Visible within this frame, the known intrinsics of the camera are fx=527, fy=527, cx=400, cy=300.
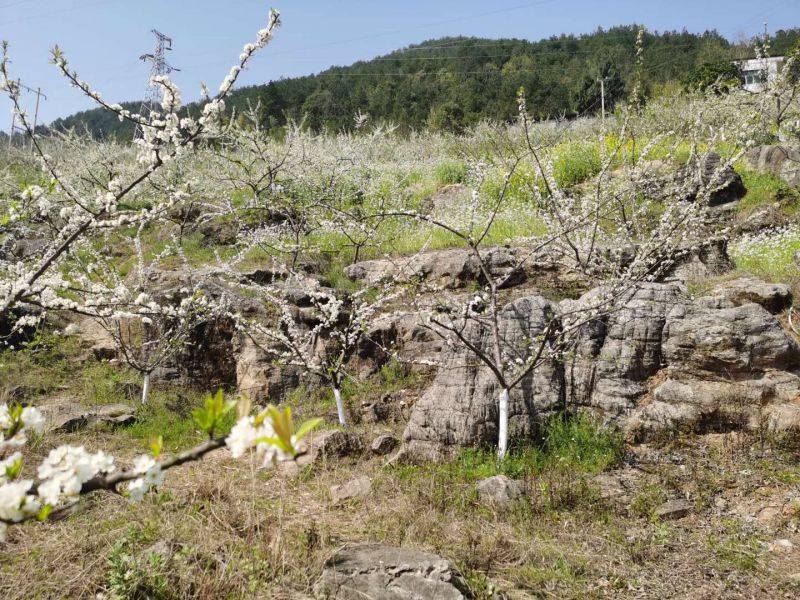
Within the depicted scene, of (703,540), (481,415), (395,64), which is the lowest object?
(703,540)

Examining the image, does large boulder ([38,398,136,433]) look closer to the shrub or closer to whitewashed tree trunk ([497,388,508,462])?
whitewashed tree trunk ([497,388,508,462])

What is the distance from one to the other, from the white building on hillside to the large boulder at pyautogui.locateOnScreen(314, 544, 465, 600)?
570 inches

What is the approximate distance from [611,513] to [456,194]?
9.21 metres

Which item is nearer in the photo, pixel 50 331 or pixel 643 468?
pixel 643 468

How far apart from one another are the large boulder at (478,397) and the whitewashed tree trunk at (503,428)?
12.6 inches

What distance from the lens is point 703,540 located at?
3.51 metres

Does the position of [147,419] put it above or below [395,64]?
below

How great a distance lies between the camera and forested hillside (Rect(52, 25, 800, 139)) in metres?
33.6

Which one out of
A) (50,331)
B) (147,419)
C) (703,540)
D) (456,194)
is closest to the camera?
(703,540)

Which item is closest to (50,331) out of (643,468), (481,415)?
(481,415)

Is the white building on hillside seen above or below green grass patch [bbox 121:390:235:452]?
above

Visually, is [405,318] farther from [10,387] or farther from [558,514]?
[10,387]

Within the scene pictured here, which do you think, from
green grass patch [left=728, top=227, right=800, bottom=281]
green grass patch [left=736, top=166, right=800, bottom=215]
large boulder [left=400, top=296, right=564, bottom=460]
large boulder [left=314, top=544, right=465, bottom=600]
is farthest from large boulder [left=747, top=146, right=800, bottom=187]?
large boulder [left=314, top=544, right=465, bottom=600]

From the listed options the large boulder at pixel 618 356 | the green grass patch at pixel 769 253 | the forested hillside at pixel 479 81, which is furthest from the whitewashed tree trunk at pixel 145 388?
the forested hillside at pixel 479 81
